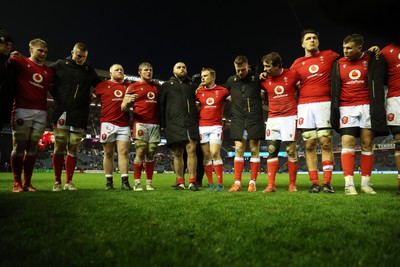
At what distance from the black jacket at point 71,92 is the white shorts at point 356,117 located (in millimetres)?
4536

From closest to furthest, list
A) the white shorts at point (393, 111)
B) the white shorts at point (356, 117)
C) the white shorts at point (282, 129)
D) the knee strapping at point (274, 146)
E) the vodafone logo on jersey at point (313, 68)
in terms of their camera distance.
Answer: the white shorts at point (393, 111) < the white shorts at point (356, 117) < the vodafone logo on jersey at point (313, 68) < the white shorts at point (282, 129) < the knee strapping at point (274, 146)

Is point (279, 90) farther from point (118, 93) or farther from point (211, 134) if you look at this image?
point (118, 93)

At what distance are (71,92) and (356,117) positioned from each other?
5.06m

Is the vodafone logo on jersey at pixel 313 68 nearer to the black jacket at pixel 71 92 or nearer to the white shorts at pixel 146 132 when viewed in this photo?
the white shorts at pixel 146 132

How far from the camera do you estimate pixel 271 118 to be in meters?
5.96

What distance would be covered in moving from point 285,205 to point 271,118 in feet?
8.25

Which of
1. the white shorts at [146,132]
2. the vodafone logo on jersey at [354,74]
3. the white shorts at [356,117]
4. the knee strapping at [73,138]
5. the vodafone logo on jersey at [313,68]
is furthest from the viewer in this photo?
the white shorts at [146,132]

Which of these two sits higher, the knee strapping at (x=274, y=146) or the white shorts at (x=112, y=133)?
the white shorts at (x=112, y=133)

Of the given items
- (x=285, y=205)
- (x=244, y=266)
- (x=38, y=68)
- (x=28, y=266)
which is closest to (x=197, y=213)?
(x=285, y=205)

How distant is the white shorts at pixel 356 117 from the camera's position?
497 centimetres

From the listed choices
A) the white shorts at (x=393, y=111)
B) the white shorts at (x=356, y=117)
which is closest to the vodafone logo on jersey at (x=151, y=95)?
the white shorts at (x=356, y=117)

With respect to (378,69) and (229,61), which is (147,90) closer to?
(378,69)

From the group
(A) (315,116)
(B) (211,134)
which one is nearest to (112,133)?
(B) (211,134)

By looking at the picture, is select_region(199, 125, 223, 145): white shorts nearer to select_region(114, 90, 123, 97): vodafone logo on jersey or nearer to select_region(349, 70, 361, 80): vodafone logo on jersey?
select_region(114, 90, 123, 97): vodafone logo on jersey
